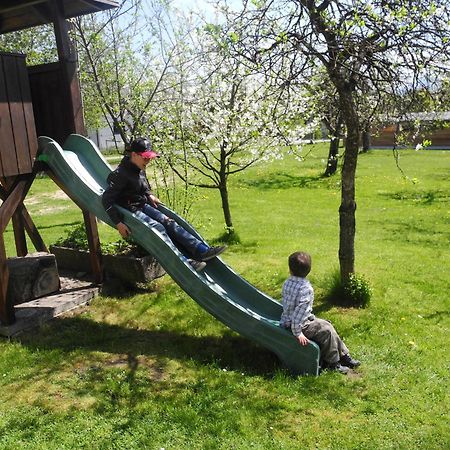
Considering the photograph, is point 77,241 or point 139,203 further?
point 77,241

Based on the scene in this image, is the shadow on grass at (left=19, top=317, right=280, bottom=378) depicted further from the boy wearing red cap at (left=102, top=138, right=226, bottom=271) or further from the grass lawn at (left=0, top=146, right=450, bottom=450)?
the boy wearing red cap at (left=102, top=138, right=226, bottom=271)

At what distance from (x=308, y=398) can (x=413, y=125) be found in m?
4.04

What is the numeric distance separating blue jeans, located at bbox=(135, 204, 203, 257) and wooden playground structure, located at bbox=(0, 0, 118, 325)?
1.82 metres

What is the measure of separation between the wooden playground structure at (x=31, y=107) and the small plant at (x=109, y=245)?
36cm

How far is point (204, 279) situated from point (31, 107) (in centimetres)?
337

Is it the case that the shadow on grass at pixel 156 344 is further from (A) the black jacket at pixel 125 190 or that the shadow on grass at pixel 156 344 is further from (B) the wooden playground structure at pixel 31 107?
(A) the black jacket at pixel 125 190

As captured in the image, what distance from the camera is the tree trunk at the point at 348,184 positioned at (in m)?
6.25

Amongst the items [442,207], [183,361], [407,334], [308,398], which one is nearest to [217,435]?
[308,398]

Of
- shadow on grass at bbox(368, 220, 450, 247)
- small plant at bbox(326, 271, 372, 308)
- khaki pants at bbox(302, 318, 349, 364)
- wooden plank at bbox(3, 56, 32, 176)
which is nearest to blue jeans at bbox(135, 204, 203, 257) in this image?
khaki pants at bbox(302, 318, 349, 364)

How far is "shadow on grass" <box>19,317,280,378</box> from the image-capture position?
17.9 feet

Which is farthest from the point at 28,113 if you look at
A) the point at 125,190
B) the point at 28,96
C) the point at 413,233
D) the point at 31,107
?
the point at 413,233

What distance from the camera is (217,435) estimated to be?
4074 mm

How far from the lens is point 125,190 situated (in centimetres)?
596

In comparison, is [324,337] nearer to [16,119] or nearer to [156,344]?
[156,344]
